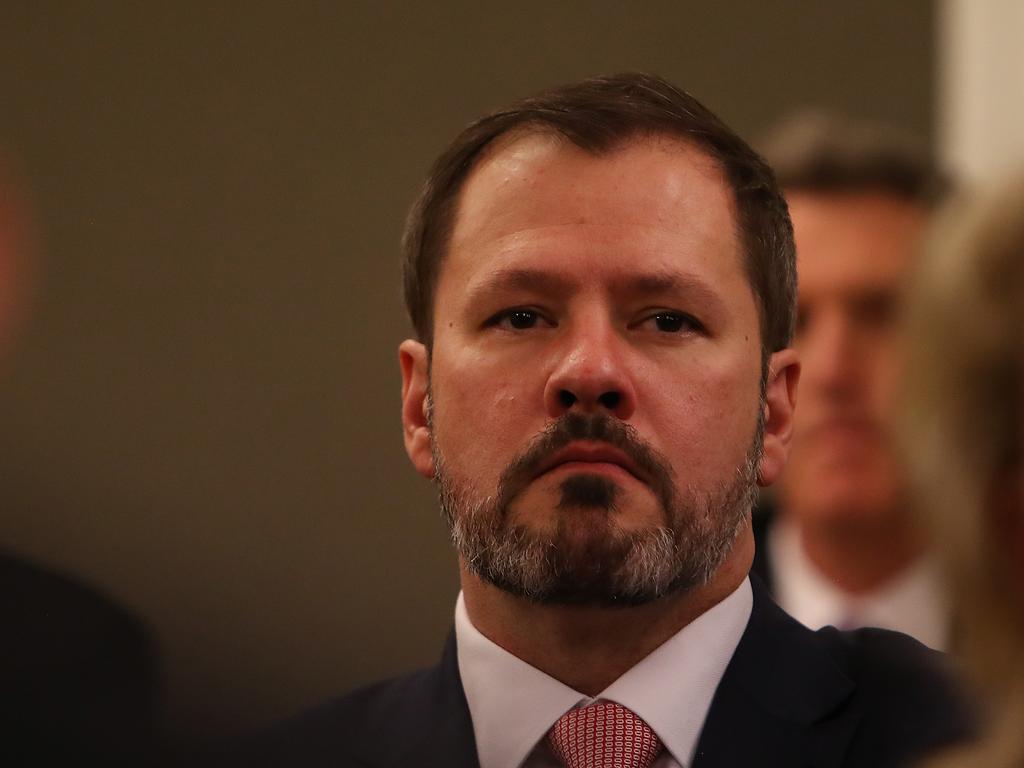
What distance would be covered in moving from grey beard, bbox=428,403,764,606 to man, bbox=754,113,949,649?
31 centimetres

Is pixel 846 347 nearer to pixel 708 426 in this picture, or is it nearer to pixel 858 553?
pixel 858 553

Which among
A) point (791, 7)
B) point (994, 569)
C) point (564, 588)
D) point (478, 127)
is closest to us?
point (994, 569)

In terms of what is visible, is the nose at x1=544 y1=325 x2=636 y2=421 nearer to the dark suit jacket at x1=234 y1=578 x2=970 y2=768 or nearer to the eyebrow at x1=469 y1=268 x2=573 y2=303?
the eyebrow at x1=469 y1=268 x2=573 y2=303

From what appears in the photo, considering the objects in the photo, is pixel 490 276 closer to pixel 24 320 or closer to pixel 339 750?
pixel 339 750

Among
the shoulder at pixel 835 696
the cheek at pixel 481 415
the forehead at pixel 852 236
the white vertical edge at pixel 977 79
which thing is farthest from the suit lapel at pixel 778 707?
the white vertical edge at pixel 977 79

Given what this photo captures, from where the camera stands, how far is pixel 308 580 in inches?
55.9

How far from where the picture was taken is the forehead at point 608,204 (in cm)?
104

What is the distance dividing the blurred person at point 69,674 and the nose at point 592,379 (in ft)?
1.66

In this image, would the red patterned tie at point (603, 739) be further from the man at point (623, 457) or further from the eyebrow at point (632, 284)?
the eyebrow at point (632, 284)

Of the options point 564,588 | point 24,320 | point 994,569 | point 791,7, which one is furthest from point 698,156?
point 24,320

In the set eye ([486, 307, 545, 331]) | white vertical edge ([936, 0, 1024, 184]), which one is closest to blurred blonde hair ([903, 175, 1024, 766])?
eye ([486, 307, 545, 331])

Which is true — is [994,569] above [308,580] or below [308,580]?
above

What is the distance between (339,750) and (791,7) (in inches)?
32.6

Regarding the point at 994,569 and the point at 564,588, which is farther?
the point at 564,588
